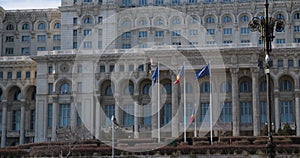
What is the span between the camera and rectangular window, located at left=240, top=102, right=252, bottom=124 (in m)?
98.7

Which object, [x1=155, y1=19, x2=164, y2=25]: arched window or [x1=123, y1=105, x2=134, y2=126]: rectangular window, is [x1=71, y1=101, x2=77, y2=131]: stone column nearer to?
[x1=123, y1=105, x2=134, y2=126]: rectangular window

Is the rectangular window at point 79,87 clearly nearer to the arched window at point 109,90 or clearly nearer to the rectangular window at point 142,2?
the arched window at point 109,90

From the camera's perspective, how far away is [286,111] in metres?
98.9

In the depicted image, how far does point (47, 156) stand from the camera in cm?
6881

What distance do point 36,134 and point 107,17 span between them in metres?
26.4

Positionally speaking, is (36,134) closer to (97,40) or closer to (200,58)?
(97,40)

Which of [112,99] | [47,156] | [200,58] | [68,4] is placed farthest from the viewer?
[68,4]

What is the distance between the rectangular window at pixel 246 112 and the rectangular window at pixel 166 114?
1280 centimetres

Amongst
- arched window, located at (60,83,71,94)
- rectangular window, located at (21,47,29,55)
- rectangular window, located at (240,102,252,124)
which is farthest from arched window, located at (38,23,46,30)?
rectangular window, located at (240,102,252,124)

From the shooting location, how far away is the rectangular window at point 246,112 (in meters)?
98.7

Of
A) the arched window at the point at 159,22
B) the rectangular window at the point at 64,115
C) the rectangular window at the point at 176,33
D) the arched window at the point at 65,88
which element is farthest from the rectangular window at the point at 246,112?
the arched window at the point at 65,88

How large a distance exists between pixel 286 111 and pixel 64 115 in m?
40.3

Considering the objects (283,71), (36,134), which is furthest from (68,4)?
(283,71)

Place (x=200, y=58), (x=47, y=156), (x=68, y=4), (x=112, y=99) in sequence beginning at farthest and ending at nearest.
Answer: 1. (x=68, y=4)
2. (x=112, y=99)
3. (x=200, y=58)
4. (x=47, y=156)
